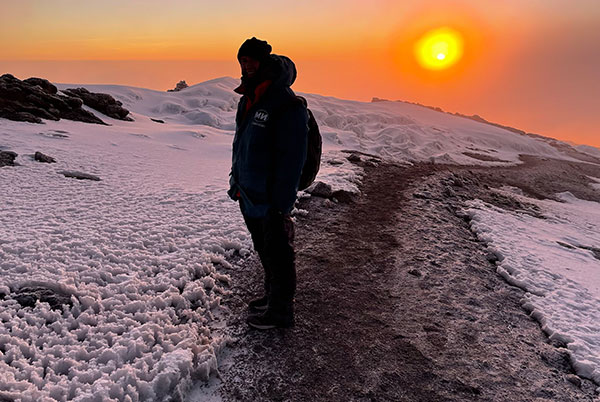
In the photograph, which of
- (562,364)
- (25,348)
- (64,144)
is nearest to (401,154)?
(64,144)

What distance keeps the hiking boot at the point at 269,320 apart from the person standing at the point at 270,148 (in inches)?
25.3

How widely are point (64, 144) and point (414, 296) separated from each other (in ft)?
53.5

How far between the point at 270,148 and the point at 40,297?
3.85 meters

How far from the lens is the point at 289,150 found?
155 inches

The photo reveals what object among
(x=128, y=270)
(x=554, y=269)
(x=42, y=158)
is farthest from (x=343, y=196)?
(x=42, y=158)

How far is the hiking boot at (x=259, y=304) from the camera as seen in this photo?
17.1 ft

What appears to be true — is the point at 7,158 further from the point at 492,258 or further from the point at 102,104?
the point at 102,104

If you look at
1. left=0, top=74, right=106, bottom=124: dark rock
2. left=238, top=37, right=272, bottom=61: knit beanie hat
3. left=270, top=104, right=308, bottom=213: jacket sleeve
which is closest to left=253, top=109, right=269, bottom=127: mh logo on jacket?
left=270, top=104, right=308, bottom=213: jacket sleeve

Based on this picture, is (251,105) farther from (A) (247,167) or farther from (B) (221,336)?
(B) (221,336)

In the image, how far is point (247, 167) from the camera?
13.8 feet

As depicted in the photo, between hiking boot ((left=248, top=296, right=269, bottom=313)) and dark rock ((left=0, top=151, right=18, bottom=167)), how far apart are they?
11035 mm

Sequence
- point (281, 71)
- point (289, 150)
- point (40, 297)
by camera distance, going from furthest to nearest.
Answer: point (40, 297), point (281, 71), point (289, 150)

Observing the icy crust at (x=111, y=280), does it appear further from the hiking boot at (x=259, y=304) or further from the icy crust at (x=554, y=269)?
the icy crust at (x=554, y=269)

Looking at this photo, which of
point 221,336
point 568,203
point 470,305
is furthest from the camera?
point 568,203
